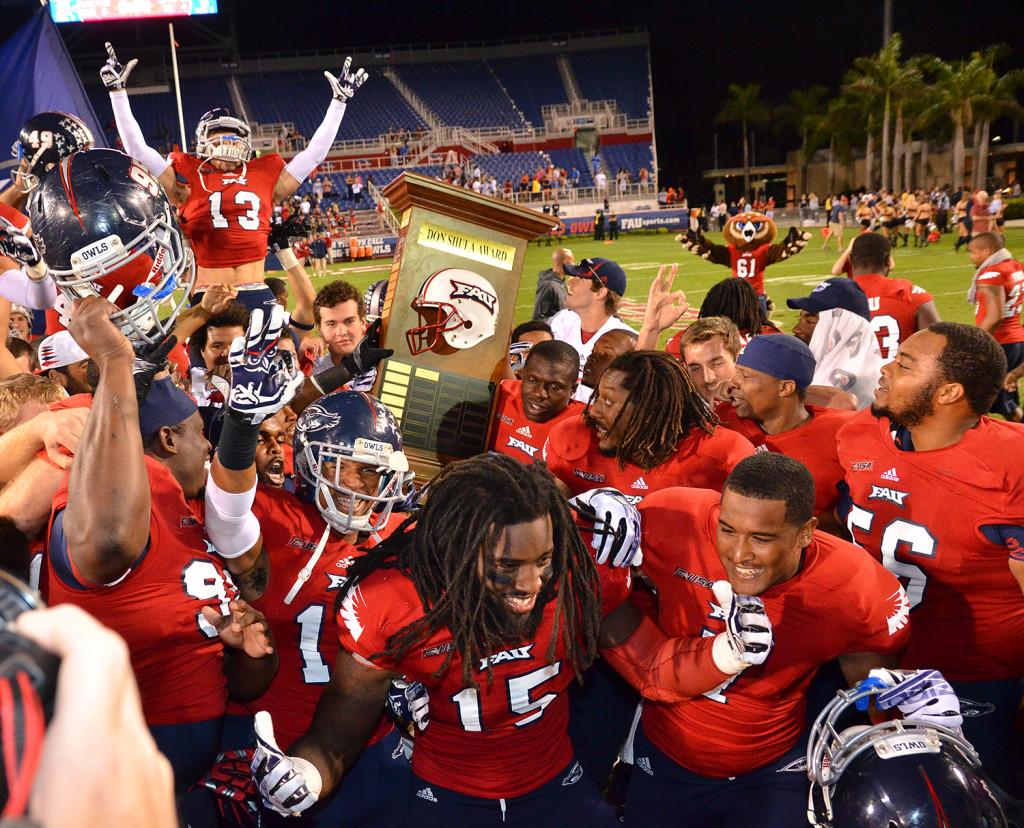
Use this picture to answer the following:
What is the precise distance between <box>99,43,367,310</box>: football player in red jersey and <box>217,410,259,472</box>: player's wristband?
3.31 metres

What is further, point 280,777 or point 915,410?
point 915,410

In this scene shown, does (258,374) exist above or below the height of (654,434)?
above

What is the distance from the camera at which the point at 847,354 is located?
18.1 feet

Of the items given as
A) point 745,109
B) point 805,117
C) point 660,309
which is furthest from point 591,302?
point 745,109

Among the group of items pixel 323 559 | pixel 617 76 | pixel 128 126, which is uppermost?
pixel 617 76

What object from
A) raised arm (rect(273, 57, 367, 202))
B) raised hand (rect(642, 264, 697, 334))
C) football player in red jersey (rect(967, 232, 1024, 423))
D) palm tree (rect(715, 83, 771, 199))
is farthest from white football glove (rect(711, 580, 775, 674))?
palm tree (rect(715, 83, 771, 199))

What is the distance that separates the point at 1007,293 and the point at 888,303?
217cm

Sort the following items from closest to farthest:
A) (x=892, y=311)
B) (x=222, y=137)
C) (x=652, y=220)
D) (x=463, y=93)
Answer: (x=222, y=137)
(x=892, y=311)
(x=652, y=220)
(x=463, y=93)

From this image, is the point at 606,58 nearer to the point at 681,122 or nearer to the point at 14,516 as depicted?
the point at 681,122

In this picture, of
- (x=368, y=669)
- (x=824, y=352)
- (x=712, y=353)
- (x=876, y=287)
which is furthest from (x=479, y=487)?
(x=876, y=287)

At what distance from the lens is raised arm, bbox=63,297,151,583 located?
2092 millimetres

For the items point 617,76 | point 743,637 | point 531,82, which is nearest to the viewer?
point 743,637

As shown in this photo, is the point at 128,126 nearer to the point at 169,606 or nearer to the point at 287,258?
the point at 287,258

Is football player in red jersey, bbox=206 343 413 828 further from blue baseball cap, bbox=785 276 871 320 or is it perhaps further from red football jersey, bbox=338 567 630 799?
blue baseball cap, bbox=785 276 871 320
